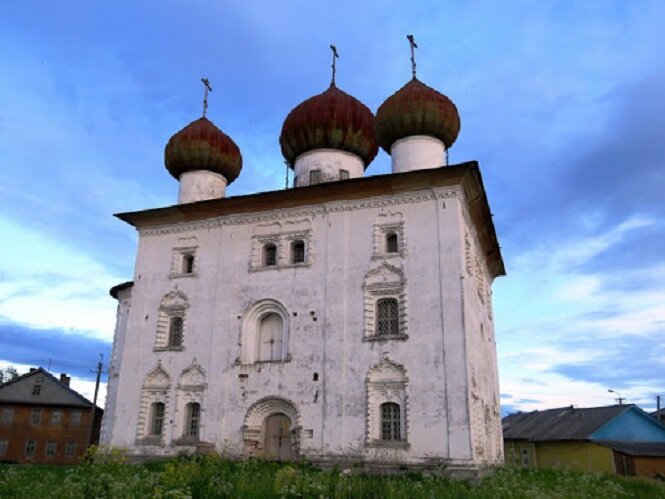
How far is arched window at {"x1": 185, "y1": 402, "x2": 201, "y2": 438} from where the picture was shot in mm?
16391

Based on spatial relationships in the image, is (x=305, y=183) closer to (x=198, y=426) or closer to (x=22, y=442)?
(x=198, y=426)

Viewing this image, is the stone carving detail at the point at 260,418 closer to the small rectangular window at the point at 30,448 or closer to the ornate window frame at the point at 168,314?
the ornate window frame at the point at 168,314

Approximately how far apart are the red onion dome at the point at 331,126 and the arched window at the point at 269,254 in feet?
11.8

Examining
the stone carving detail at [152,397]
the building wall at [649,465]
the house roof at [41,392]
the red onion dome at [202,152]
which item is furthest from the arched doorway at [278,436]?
the house roof at [41,392]

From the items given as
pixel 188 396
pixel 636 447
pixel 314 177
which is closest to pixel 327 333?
pixel 188 396

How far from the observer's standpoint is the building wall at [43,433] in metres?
30.8

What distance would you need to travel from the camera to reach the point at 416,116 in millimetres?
17281

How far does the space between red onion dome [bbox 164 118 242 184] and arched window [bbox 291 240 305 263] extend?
4.70 m

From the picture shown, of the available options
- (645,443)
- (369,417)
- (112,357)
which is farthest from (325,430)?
(645,443)

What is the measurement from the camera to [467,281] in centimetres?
1548

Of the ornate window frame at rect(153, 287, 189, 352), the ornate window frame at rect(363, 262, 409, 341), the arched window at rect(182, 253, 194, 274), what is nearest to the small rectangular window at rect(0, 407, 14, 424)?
the ornate window frame at rect(153, 287, 189, 352)

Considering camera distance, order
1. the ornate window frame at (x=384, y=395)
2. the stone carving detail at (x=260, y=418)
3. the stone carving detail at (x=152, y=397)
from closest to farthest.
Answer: the ornate window frame at (x=384, y=395), the stone carving detail at (x=260, y=418), the stone carving detail at (x=152, y=397)

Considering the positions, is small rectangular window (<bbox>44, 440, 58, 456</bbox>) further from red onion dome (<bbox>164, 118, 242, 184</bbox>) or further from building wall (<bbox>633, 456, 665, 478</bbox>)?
building wall (<bbox>633, 456, 665, 478</bbox>)

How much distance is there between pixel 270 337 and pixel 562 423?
16464mm
